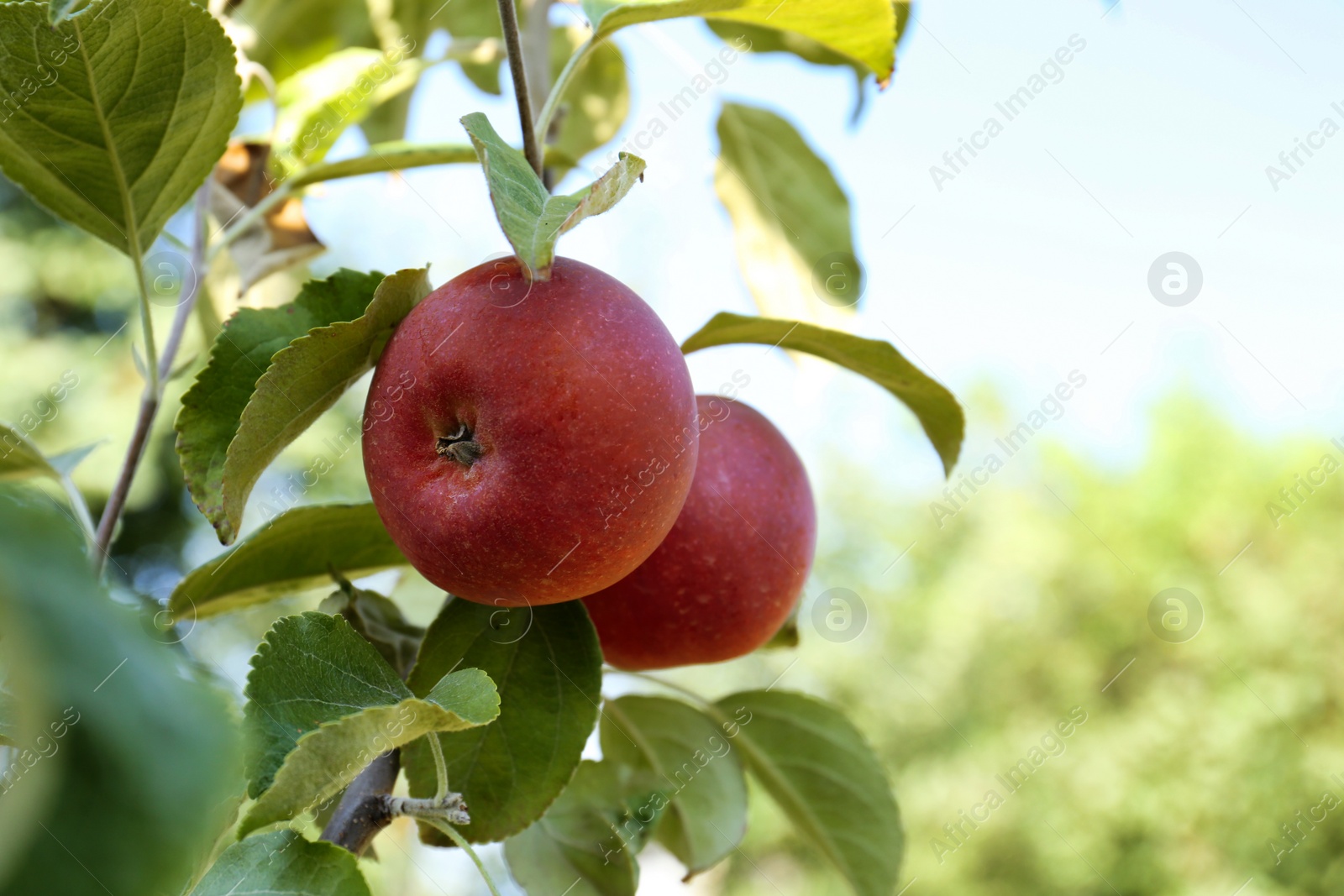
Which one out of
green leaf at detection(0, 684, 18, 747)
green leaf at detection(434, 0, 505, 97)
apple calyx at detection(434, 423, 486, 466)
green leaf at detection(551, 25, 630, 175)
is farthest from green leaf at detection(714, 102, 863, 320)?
green leaf at detection(0, 684, 18, 747)

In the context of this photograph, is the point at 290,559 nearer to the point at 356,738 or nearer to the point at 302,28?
the point at 356,738

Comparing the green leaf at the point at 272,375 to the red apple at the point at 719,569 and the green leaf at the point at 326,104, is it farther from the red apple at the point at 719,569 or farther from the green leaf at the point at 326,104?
the green leaf at the point at 326,104

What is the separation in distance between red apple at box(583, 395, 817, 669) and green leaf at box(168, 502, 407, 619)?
12 cm

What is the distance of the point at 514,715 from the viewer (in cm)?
45

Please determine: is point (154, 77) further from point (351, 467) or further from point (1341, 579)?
point (1341, 579)

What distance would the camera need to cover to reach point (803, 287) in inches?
32.1

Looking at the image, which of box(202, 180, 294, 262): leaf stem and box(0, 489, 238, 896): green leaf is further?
box(202, 180, 294, 262): leaf stem

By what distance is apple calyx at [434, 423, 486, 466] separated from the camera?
0.37m

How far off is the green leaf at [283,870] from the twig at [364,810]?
3 centimetres

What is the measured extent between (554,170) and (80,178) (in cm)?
30

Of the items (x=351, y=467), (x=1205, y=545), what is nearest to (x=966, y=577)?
(x=1205, y=545)

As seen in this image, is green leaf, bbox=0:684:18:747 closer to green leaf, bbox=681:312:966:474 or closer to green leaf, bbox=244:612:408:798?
green leaf, bbox=244:612:408:798

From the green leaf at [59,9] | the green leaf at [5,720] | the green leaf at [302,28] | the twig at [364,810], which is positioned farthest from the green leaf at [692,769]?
the green leaf at [302,28]

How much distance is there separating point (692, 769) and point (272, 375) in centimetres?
43
